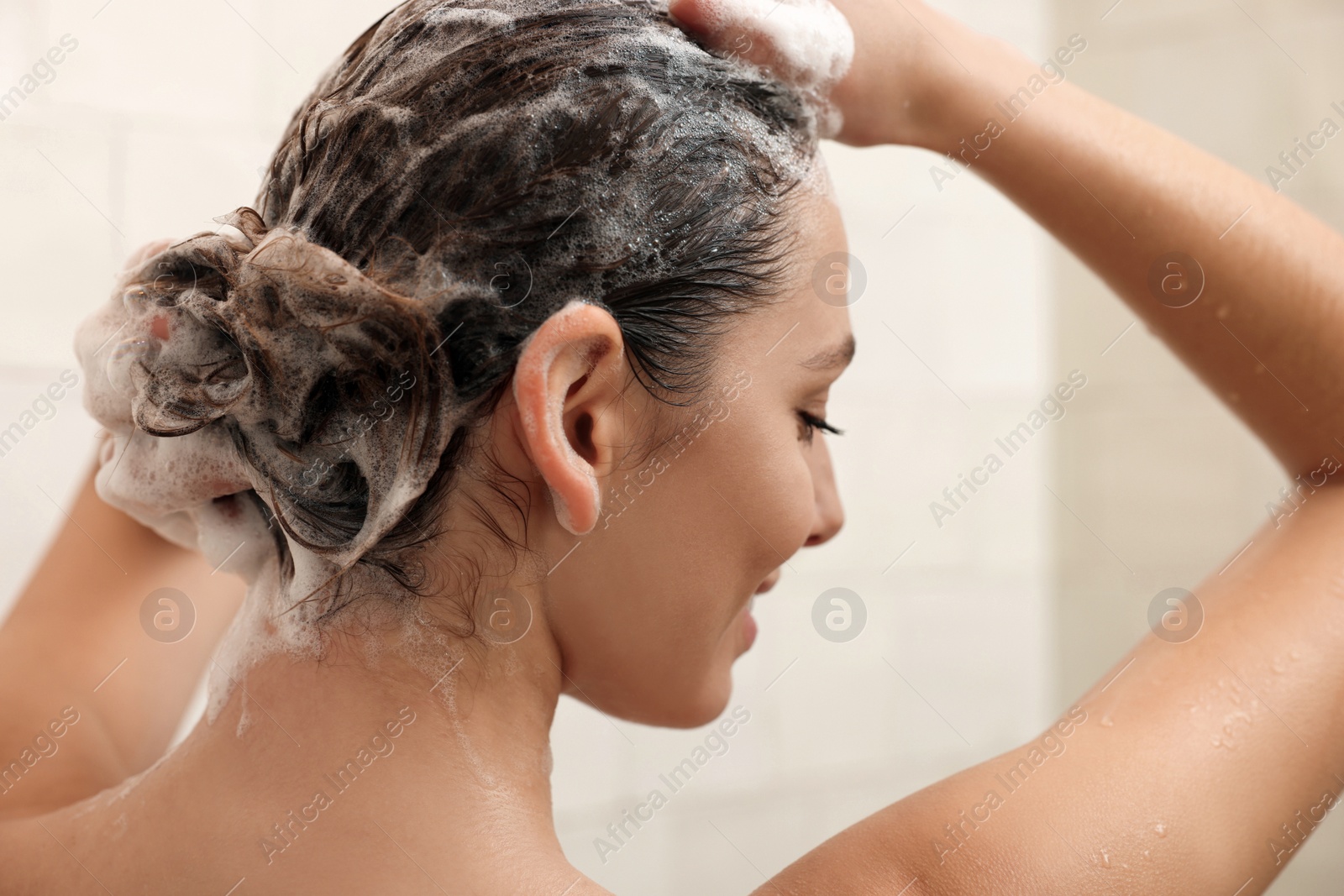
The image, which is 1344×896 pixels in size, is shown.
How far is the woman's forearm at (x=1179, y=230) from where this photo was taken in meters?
0.70

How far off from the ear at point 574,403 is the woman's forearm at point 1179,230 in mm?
348

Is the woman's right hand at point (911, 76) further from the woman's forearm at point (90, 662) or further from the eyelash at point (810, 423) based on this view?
the woman's forearm at point (90, 662)

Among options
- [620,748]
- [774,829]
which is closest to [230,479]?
[620,748]

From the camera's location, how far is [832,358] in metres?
0.64

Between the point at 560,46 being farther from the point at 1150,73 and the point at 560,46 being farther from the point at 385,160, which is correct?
the point at 1150,73

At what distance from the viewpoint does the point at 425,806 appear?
56cm

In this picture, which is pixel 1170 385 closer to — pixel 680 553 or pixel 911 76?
pixel 911 76

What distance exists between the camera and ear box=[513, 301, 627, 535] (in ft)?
1.75

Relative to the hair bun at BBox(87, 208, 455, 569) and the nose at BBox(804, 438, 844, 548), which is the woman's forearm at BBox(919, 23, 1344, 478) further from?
the hair bun at BBox(87, 208, 455, 569)

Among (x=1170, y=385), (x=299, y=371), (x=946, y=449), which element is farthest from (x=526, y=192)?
(x=1170, y=385)

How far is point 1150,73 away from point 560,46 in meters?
1.38

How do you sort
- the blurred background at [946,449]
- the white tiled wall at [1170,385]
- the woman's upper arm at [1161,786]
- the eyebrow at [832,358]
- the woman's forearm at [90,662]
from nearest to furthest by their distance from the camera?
the woman's upper arm at [1161,786]
the eyebrow at [832,358]
the woman's forearm at [90,662]
the blurred background at [946,449]
the white tiled wall at [1170,385]

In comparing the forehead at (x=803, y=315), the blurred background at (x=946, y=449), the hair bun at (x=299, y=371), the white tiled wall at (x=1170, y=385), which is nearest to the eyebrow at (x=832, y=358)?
the forehead at (x=803, y=315)

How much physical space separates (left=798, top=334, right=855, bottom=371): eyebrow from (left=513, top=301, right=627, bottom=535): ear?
0.14m
